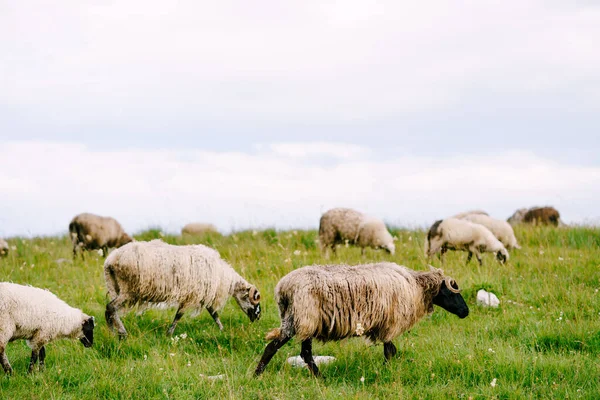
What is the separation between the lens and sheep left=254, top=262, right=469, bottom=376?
720cm

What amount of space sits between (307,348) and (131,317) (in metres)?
3.85

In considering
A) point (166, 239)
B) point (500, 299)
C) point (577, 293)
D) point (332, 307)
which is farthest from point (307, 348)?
point (166, 239)

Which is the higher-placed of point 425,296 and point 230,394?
point 425,296

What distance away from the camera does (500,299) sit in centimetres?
Result: 1068

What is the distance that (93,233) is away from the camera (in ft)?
55.6

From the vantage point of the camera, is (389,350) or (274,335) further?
(389,350)

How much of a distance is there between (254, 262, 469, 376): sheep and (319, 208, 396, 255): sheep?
292 inches

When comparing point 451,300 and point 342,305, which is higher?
point 342,305

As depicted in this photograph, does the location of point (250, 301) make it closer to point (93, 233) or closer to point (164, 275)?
point (164, 275)

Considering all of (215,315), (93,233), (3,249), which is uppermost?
(93,233)

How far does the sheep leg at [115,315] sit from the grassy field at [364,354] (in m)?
0.22

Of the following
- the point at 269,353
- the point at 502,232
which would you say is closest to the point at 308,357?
the point at 269,353

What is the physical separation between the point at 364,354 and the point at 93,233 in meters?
11.3

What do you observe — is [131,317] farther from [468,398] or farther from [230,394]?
[468,398]
